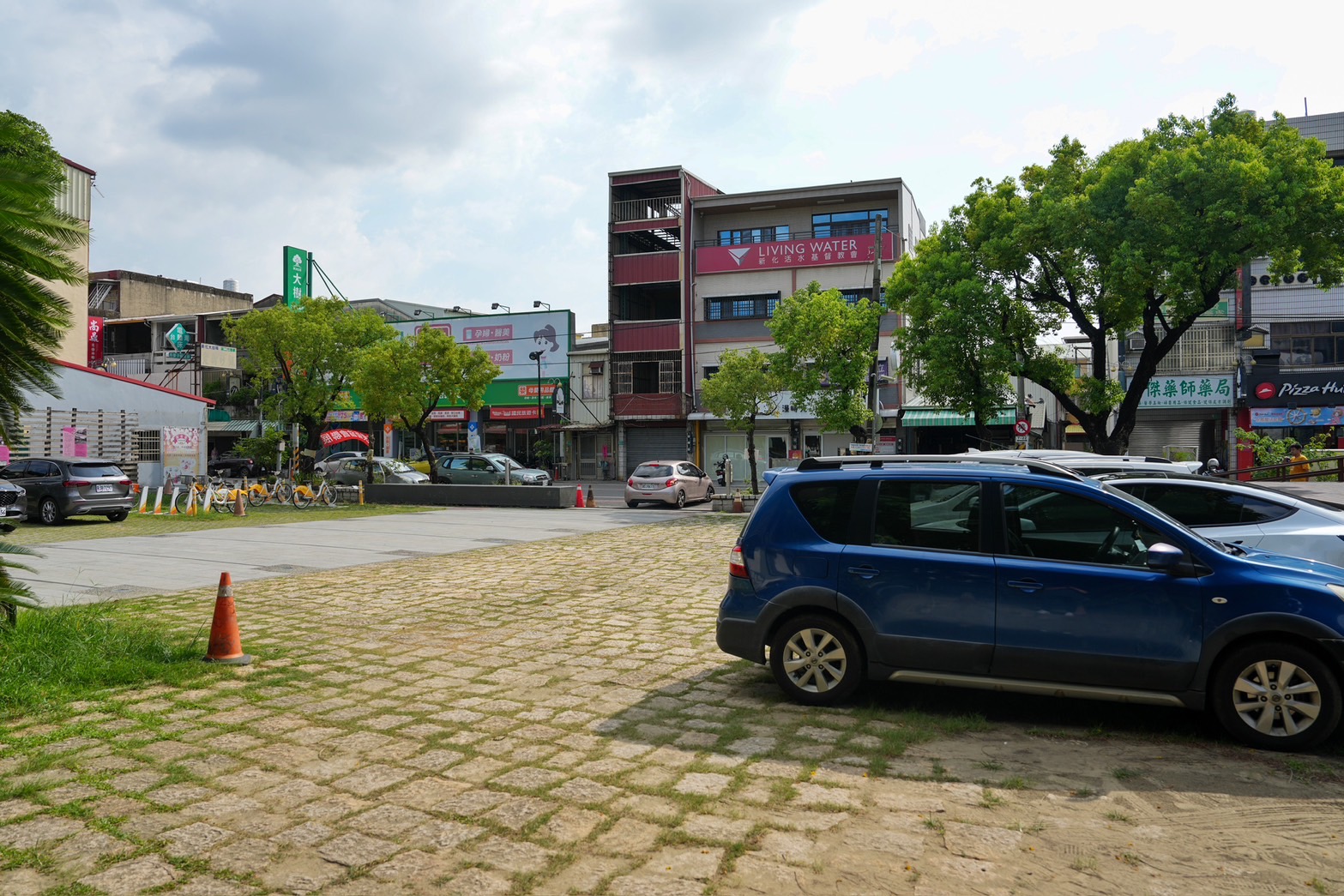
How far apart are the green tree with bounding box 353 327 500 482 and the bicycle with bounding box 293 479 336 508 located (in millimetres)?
4136

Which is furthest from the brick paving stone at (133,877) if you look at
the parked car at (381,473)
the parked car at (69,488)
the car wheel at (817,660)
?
the parked car at (381,473)

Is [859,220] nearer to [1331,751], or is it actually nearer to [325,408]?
[325,408]

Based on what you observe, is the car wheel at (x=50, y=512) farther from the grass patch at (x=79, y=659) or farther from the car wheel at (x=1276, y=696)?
the car wheel at (x=1276, y=696)

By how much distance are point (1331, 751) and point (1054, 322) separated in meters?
20.6

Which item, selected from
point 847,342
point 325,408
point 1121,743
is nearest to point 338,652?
point 1121,743

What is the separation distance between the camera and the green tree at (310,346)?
3622cm

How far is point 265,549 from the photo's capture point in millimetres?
15891

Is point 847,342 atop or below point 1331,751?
atop

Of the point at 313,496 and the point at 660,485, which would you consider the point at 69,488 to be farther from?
the point at 660,485

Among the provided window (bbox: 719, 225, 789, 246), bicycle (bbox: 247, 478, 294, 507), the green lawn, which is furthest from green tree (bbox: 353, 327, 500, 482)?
window (bbox: 719, 225, 789, 246)

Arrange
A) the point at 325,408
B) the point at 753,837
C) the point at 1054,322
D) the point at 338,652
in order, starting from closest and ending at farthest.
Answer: the point at 753,837 → the point at 338,652 → the point at 1054,322 → the point at 325,408

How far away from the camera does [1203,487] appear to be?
29.2 feet

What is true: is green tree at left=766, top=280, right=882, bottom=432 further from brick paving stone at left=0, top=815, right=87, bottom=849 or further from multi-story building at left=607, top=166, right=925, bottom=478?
brick paving stone at left=0, top=815, right=87, bottom=849

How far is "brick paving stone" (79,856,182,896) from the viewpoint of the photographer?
3623 millimetres
